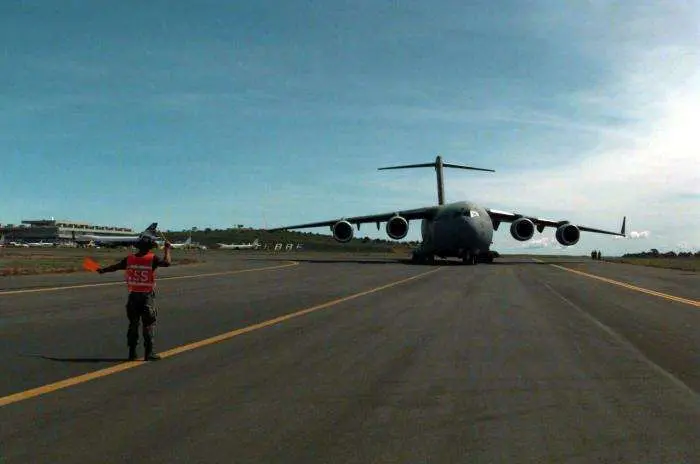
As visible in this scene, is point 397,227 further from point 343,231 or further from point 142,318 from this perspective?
point 142,318

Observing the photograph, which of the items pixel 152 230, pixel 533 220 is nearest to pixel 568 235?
pixel 533 220

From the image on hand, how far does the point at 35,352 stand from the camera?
895 centimetres

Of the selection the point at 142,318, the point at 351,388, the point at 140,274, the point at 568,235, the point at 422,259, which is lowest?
the point at 351,388

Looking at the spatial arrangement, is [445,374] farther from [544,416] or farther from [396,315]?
[396,315]

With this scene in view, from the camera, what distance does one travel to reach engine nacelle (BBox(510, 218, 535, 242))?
1903 inches

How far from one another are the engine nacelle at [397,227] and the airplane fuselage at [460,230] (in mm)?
2032

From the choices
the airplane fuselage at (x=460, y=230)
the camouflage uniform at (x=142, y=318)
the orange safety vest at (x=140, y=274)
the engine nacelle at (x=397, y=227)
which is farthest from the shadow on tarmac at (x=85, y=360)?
the engine nacelle at (x=397, y=227)

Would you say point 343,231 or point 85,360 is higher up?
point 343,231

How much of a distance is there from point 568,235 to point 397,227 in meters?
13.4

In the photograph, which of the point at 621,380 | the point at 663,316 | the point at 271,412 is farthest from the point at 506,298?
the point at 271,412

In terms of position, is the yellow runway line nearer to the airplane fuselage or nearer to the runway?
the runway

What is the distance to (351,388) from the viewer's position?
276 inches

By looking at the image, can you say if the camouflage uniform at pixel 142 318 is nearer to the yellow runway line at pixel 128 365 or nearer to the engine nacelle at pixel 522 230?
the yellow runway line at pixel 128 365

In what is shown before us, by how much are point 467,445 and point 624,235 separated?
54382 millimetres
